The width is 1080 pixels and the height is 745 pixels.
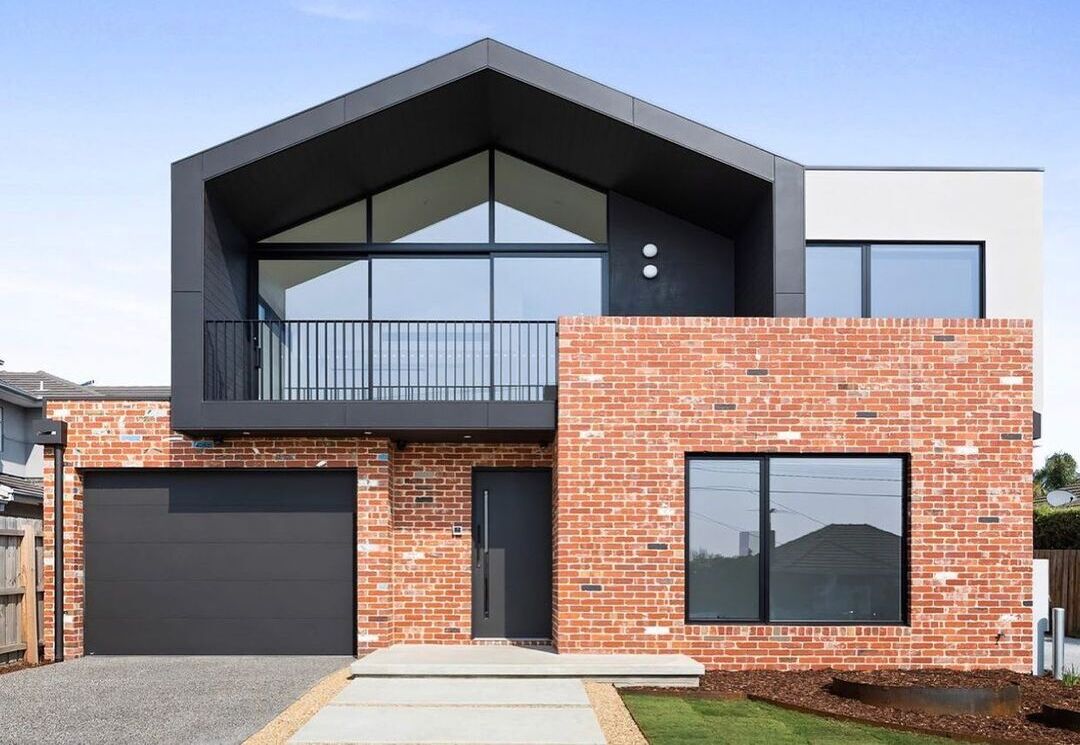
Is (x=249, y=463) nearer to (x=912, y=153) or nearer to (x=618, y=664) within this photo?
(x=618, y=664)

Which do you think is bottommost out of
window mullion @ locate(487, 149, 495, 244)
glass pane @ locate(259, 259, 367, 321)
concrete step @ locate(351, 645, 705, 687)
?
concrete step @ locate(351, 645, 705, 687)

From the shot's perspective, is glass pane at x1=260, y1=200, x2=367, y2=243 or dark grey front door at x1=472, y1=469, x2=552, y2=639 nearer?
dark grey front door at x1=472, y1=469, x2=552, y2=639

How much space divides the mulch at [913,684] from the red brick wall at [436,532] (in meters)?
3.07

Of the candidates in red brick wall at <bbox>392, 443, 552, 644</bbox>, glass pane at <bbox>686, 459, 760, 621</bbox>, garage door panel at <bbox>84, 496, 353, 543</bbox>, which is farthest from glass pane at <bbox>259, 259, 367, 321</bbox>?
glass pane at <bbox>686, 459, 760, 621</bbox>

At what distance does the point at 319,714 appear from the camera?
8.34 metres

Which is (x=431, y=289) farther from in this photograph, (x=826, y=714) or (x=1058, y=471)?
(x=1058, y=471)

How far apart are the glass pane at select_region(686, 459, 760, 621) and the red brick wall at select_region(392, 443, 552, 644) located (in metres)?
2.11

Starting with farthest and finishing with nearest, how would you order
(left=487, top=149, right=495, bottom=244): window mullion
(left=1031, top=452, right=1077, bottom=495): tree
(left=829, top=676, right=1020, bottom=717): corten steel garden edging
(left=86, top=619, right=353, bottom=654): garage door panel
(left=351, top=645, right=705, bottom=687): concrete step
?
(left=1031, top=452, right=1077, bottom=495): tree → (left=487, top=149, right=495, bottom=244): window mullion → (left=86, top=619, right=353, bottom=654): garage door panel → (left=351, top=645, right=705, bottom=687): concrete step → (left=829, top=676, right=1020, bottom=717): corten steel garden edging

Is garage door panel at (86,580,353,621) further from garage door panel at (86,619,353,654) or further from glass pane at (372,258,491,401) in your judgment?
glass pane at (372,258,491,401)

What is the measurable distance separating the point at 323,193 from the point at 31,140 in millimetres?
5066

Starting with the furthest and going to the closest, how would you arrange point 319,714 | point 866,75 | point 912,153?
1. point 912,153
2. point 866,75
3. point 319,714

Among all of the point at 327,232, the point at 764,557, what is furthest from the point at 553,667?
the point at 327,232

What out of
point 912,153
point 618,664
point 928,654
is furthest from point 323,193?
point 928,654

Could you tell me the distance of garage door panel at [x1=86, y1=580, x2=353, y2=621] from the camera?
1184 cm
